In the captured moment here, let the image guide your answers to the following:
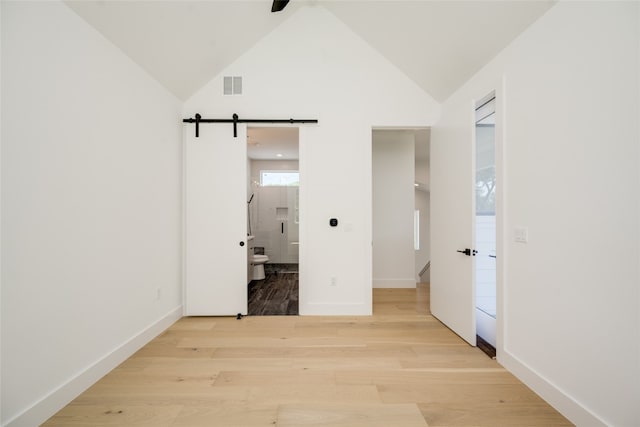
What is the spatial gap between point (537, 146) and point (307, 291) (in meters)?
2.49

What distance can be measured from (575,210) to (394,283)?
2.99m

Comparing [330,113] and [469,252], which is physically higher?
[330,113]

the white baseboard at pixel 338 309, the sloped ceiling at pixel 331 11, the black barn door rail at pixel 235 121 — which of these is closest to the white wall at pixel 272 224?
the white baseboard at pixel 338 309

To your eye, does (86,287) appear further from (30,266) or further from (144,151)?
(144,151)

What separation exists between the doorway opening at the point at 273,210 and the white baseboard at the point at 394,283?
55.4 inches

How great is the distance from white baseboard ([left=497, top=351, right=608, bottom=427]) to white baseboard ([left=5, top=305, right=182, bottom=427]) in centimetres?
303

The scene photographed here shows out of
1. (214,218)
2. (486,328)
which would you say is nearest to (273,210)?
(214,218)

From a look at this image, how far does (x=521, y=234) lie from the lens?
72.2 inches

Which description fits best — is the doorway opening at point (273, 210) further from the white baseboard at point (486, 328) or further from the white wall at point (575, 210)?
the white wall at point (575, 210)

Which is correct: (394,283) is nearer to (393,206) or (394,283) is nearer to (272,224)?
(393,206)

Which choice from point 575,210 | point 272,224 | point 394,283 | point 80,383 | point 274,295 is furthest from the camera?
point 272,224

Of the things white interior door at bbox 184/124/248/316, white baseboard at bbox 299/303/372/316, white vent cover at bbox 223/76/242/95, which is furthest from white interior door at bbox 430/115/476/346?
white vent cover at bbox 223/76/242/95

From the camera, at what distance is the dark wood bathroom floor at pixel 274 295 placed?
3195 millimetres

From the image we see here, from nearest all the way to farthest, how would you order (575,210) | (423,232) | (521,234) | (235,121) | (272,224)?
1. (575,210)
2. (521,234)
3. (235,121)
4. (272,224)
5. (423,232)
